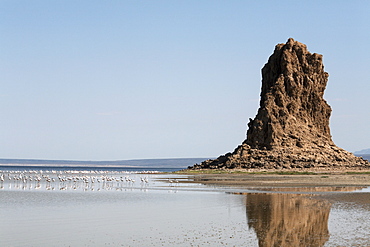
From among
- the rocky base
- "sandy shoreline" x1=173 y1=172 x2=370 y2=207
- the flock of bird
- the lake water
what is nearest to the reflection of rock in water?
the lake water

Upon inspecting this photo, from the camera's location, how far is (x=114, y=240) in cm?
1933

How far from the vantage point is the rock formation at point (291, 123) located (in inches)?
3819

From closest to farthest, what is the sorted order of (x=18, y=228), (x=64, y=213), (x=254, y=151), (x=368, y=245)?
(x=368, y=245)
(x=18, y=228)
(x=64, y=213)
(x=254, y=151)

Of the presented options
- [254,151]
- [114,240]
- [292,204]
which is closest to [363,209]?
[292,204]

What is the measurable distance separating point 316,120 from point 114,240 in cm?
9965

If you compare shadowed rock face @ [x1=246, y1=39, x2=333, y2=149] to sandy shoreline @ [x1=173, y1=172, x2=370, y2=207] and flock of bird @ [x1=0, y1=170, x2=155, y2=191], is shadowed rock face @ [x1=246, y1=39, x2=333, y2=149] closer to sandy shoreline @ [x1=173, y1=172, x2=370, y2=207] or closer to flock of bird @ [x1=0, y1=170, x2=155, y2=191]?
sandy shoreline @ [x1=173, y1=172, x2=370, y2=207]

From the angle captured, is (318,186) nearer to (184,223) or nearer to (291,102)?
(184,223)

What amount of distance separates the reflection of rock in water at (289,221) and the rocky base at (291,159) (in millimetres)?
59617

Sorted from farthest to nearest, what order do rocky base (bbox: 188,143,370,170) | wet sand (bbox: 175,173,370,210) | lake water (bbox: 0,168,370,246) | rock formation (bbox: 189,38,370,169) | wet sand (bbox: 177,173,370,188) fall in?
rock formation (bbox: 189,38,370,169), rocky base (bbox: 188,143,370,170), wet sand (bbox: 177,173,370,188), wet sand (bbox: 175,173,370,210), lake water (bbox: 0,168,370,246)

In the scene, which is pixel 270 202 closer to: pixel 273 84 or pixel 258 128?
pixel 258 128

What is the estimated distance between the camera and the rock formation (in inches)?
3819

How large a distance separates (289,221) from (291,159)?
72251mm

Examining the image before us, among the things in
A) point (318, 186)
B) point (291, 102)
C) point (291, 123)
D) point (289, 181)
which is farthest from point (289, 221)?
point (291, 102)

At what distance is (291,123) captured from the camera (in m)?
105
